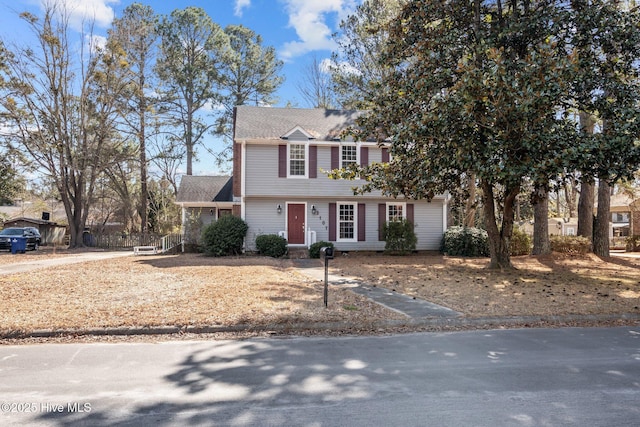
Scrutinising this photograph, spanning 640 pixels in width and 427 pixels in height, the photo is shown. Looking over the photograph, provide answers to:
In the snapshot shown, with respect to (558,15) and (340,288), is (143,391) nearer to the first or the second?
(340,288)

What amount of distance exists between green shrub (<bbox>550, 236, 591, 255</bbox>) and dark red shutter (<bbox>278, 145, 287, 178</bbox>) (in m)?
12.9

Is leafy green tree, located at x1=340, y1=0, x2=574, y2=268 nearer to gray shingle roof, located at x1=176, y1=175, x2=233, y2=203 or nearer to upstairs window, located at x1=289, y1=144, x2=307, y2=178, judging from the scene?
upstairs window, located at x1=289, y1=144, x2=307, y2=178

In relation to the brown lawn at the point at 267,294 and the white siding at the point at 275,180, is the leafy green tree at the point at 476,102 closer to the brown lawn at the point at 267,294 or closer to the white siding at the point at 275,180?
the brown lawn at the point at 267,294

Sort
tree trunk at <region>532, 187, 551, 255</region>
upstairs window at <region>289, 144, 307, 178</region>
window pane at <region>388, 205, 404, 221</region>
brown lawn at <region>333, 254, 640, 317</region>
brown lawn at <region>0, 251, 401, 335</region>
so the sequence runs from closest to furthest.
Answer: brown lawn at <region>0, 251, 401, 335</region>
brown lawn at <region>333, 254, 640, 317</region>
tree trunk at <region>532, 187, 551, 255</region>
upstairs window at <region>289, 144, 307, 178</region>
window pane at <region>388, 205, 404, 221</region>

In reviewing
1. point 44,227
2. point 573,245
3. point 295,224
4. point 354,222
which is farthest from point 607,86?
point 44,227

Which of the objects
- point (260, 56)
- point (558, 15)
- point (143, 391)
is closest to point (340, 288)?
A: point (143, 391)

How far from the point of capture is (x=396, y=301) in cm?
904

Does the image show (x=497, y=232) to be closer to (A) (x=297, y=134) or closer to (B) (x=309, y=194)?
(B) (x=309, y=194)

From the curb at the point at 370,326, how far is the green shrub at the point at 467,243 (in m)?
12.5

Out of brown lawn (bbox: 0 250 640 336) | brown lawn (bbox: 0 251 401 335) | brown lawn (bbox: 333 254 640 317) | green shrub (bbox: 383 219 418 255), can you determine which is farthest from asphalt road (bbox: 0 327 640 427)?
green shrub (bbox: 383 219 418 255)

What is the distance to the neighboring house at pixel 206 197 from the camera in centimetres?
2561

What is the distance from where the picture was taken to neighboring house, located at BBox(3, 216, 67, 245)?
35.4 metres

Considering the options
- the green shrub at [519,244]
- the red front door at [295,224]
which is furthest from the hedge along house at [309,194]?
the green shrub at [519,244]

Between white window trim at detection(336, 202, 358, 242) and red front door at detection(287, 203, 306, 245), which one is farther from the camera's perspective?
white window trim at detection(336, 202, 358, 242)
